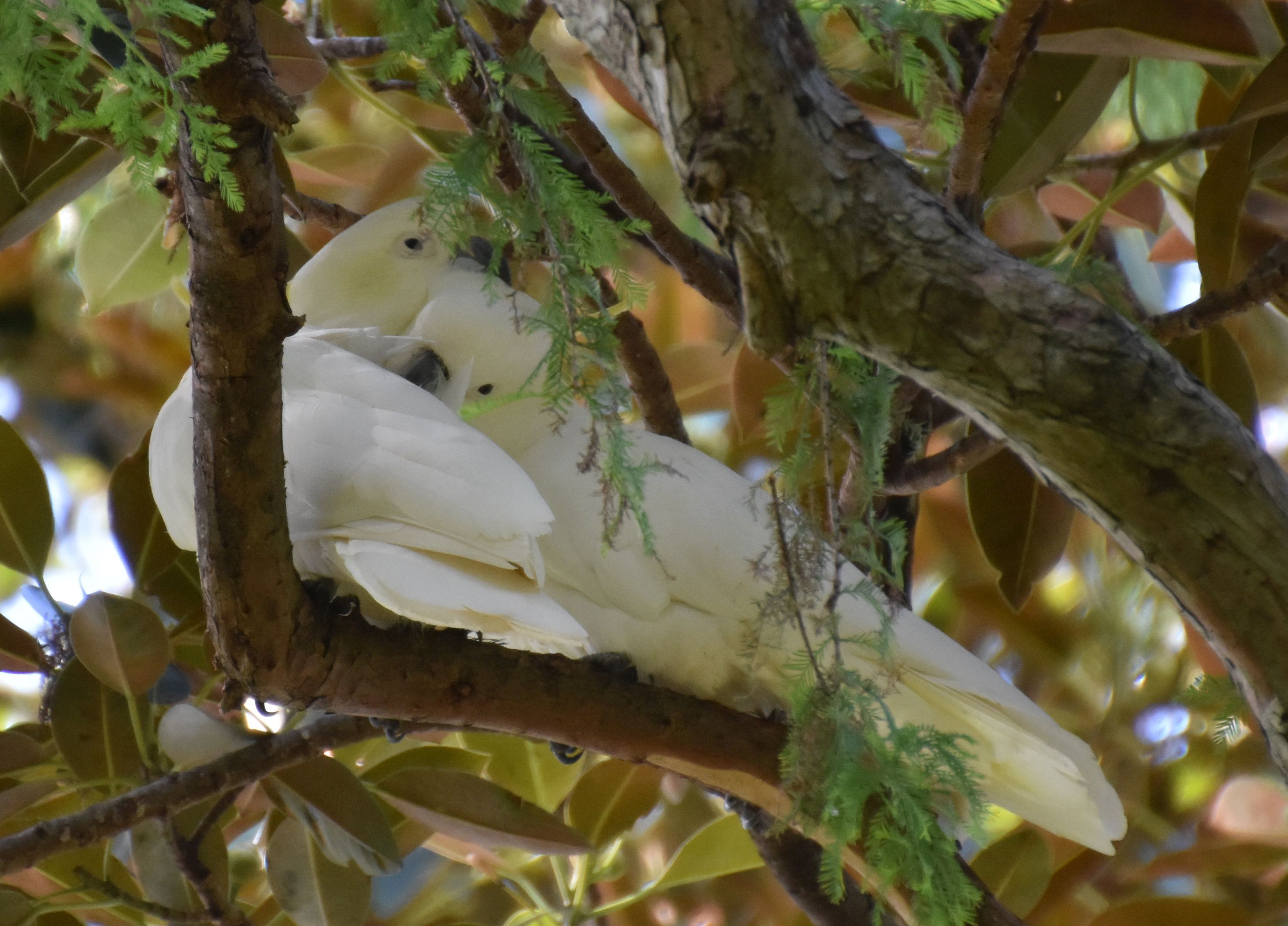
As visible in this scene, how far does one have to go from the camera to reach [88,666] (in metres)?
1.34

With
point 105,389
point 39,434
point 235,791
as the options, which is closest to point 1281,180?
point 235,791

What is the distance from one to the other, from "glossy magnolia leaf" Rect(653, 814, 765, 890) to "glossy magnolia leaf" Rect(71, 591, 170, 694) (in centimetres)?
73

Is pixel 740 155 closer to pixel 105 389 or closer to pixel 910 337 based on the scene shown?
pixel 910 337

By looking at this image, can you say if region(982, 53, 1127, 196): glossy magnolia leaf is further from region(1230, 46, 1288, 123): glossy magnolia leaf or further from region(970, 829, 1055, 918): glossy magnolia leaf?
region(970, 829, 1055, 918): glossy magnolia leaf

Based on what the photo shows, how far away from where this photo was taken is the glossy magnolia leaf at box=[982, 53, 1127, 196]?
135 cm

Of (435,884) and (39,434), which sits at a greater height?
(39,434)

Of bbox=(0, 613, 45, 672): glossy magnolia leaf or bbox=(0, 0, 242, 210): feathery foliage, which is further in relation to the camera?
bbox=(0, 613, 45, 672): glossy magnolia leaf

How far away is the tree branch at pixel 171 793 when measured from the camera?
1222mm

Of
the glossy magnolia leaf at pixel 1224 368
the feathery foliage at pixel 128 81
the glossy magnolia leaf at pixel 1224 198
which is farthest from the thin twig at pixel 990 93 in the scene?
the feathery foliage at pixel 128 81

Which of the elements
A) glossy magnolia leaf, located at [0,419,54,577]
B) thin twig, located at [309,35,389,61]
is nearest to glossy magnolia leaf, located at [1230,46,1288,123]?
thin twig, located at [309,35,389,61]

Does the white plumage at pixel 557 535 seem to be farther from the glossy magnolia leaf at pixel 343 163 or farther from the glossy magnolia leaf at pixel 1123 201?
the glossy magnolia leaf at pixel 1123 201

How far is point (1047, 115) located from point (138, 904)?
143 centimetres

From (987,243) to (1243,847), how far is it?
1.36 meters

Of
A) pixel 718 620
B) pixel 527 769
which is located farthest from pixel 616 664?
pixel 527 769
